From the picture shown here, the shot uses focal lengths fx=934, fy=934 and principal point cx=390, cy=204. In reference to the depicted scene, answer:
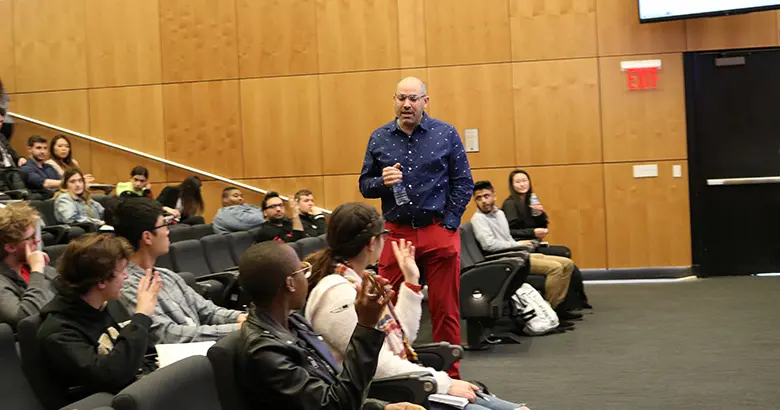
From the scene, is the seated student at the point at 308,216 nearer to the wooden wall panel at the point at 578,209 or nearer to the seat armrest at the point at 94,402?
the wooden wall panel at the point at 578,209

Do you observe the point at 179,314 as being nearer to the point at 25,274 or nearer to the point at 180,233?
the point at 25,274

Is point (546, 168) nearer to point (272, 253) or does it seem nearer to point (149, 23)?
point (149, 23)

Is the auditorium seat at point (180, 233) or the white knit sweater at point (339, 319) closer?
the white knit sweater at point (339, 319)

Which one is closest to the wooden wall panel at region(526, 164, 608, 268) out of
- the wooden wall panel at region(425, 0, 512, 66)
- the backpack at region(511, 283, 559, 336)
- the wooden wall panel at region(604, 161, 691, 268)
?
the wooden wall panel at region(604, 161, 691, 268)

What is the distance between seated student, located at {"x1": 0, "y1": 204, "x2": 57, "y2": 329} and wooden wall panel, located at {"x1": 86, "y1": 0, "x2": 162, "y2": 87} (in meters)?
6.67

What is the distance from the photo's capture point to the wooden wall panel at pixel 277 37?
950 centimetres

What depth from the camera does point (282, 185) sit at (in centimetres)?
961

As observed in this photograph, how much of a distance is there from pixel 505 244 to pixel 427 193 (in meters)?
2.39

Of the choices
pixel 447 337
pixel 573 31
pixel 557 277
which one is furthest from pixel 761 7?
pixel 447 337

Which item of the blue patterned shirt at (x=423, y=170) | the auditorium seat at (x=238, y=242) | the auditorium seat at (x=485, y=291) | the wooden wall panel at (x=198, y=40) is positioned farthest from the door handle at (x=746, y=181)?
the blue patterned shirt at (x=423, y=170)

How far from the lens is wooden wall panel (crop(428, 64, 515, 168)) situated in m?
9.20

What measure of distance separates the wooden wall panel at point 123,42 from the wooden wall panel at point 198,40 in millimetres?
115

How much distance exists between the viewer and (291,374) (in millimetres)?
2244

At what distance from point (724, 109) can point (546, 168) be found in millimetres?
1771
